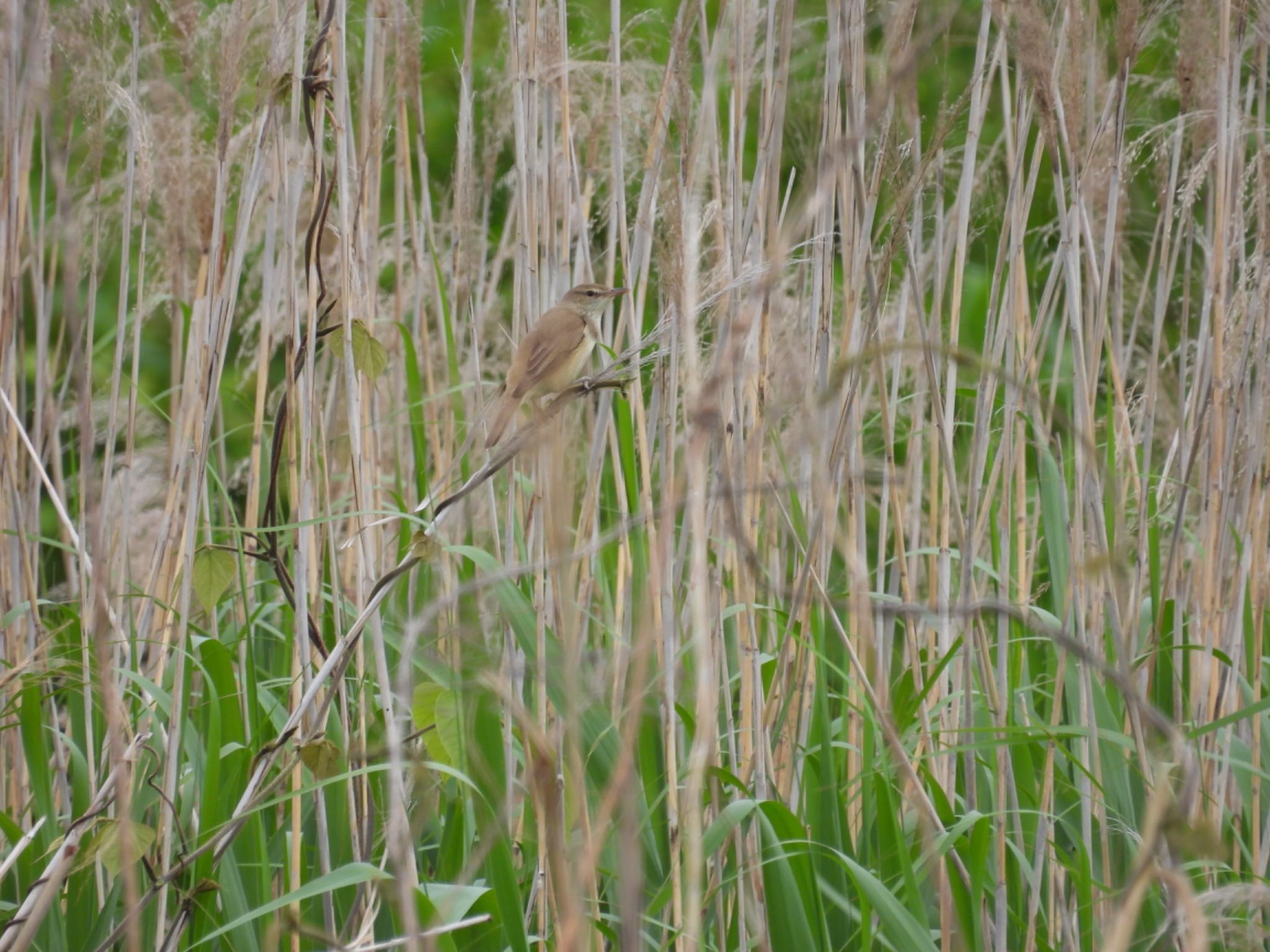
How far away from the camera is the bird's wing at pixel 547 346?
7.04 feet

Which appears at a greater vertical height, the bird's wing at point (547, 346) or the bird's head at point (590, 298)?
the bird's head at point (590, 298)

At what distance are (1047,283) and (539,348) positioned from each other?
0.90 metres

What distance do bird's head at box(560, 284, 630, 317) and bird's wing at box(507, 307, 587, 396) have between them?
2cm

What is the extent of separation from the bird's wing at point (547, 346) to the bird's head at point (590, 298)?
2 cm

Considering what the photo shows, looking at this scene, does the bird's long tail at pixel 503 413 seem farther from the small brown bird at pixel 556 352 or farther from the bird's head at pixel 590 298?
the bird's head at pixel 590 298

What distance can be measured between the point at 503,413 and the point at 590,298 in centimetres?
30

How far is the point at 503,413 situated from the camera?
271cm

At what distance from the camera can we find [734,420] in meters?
1.75

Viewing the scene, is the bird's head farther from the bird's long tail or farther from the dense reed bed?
the bird's long tail

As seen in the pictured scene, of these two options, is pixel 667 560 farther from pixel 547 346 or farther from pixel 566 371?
pixel 566 371

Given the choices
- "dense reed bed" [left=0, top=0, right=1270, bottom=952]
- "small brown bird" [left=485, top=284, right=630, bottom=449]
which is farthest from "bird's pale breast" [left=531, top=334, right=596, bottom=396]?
"dense reed bed" [left=0, top=0, right=1270, bottom=952]

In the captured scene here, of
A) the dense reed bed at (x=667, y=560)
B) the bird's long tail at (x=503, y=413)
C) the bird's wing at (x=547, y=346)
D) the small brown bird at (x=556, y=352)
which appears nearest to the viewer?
the dense reed bed at (x=667, y=560)

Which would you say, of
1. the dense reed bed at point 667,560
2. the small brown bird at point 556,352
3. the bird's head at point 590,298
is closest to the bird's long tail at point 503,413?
the small brown bird at point 556,352

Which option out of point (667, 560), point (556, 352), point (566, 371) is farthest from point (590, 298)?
point (667, 560)
